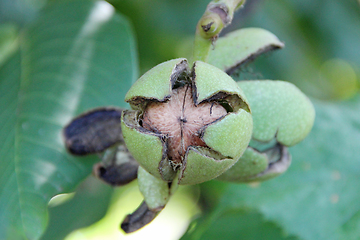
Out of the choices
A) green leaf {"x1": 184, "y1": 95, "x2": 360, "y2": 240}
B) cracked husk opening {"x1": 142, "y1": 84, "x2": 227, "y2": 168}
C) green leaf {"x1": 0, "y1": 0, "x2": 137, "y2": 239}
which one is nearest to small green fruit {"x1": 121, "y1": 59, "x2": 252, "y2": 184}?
cracked husk opening {"x1": 142, "y1": 84, "x2": 227, "y2": 168}

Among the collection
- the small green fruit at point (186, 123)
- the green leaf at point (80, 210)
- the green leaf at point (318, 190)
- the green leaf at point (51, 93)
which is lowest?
the green leaf at point (80, 210)

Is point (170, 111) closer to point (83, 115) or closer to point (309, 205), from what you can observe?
point (83, 115)

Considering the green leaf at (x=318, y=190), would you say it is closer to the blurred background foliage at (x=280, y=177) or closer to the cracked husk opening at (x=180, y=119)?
the blurred background foliage at (x=280, y=177)

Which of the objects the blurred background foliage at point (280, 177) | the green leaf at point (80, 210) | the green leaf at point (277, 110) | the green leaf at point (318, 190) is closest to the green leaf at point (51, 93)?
the blurred background foliage at point (280, 177)

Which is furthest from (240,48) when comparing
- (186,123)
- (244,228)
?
(244,228)

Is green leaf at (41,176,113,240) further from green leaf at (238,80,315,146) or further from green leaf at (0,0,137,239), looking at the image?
green leaf at (238,80,315,146)

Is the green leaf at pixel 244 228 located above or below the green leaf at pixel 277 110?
below
